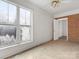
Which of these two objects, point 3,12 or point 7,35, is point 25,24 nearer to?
point 7,35

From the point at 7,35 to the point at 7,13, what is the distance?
92 centimetres

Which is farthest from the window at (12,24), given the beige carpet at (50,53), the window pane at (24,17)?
the beige carpet at (50,53)

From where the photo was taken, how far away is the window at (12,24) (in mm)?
3619

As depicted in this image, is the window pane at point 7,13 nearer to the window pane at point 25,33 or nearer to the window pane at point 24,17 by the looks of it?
the window pane at point 24,17

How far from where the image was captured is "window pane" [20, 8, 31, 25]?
15.3 ft

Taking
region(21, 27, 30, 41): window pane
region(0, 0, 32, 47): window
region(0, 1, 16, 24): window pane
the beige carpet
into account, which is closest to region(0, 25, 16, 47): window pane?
region(0, 0, 32, 47): window

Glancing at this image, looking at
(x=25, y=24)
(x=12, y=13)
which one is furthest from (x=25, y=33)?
(x=12, y=13)

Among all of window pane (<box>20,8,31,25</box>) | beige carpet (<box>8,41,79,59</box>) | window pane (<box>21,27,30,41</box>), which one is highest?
window pane (<box>20,8,31,25</box>)

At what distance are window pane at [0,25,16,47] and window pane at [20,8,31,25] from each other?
739 mm

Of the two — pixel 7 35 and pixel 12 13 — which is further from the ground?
pixel 12 13

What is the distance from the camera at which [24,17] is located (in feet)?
16.1

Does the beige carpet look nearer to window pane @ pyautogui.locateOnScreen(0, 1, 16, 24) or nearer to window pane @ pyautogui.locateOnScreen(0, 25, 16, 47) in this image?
window pane @ pyautogui.locateOnScreen(0, 25, 16, 47)

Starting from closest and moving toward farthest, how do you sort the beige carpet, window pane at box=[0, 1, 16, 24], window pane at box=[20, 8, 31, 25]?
the beige carpet < window pane at box=[0, 1, 16, 24] < window pane at box=[20, 8, 31, 25]

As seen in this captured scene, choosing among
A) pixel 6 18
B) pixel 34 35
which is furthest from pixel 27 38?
pixel 6 18
